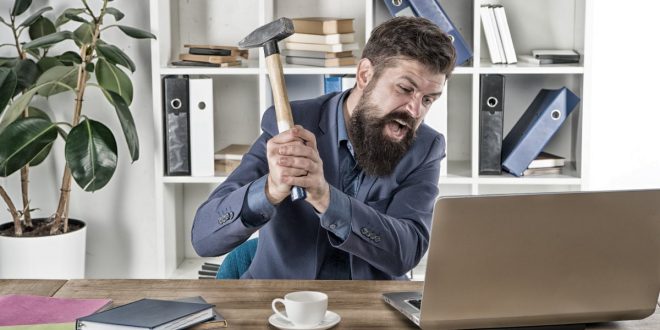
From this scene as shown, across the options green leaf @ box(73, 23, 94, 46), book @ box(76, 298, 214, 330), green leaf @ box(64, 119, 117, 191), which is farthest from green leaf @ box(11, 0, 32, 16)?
book @ box(76, 298, 214, 330)

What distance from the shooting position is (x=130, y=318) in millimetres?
1578

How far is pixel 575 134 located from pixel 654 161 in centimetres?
40

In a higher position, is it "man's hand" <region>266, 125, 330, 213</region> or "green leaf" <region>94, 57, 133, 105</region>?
"green leaf" <region>94, 57, 133, 105</region>

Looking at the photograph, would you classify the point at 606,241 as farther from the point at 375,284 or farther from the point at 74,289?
the point at 74,289

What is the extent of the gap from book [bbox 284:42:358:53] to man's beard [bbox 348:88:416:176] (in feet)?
3.64

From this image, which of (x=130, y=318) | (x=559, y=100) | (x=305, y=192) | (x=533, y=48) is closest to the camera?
(x=130, y=318)

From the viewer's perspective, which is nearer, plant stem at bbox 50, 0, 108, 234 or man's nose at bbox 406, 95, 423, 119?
man's nose at bbox 406, 95, 423, 119

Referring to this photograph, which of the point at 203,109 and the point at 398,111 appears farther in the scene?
the point at 203,109

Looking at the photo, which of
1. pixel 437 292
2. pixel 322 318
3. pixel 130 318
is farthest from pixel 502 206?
pixel 130 318

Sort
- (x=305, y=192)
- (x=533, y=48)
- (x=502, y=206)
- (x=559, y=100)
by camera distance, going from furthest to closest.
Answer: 1. (x=533, y=48)
2. (x=559, y=100)
3. (x=305, y=192)
4. (x=502, y=206)

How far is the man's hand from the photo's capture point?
1.78 meters

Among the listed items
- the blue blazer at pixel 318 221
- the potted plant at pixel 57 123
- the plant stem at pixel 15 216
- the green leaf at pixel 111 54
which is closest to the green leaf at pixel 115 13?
the potted plant at pixel 57 123

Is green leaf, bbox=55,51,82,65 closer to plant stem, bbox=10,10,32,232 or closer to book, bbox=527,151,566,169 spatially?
plant stem, bbox=10,10,32,232

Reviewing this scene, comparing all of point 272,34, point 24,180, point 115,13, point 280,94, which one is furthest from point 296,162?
point 24,180
